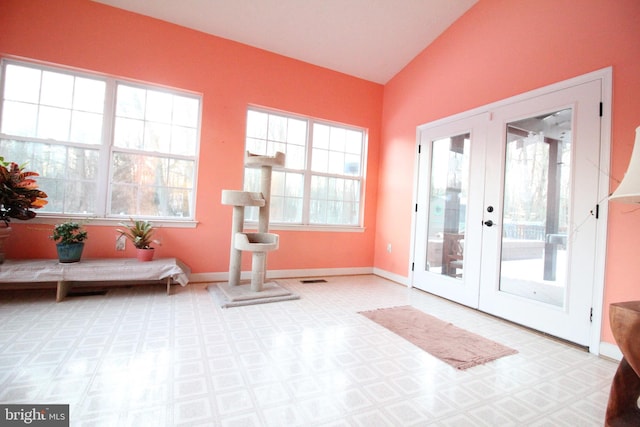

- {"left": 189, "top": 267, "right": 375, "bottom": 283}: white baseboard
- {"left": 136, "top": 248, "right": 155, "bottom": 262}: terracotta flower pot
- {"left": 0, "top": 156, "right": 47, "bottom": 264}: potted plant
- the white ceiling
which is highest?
the white ceiling

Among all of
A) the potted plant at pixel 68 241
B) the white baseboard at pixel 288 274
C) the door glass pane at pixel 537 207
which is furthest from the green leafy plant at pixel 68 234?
the door glass pane at pixel 537 207

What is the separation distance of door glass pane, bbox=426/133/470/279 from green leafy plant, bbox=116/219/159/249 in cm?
339

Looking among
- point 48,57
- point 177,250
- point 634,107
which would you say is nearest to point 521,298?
point 634,107

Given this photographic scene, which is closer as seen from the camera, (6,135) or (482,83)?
(6,135)

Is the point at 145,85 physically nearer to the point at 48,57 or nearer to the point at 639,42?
the point at 48,57

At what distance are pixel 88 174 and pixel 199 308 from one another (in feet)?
6.65

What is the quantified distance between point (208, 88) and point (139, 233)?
6.36ft

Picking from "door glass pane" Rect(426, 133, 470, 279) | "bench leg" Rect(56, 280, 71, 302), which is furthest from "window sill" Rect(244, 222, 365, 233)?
"bench leg" Rect(56, 280, 71, 302)

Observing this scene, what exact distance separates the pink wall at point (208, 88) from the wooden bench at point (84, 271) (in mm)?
375

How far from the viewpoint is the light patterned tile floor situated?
1394 millimetres

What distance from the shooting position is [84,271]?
2773 mm

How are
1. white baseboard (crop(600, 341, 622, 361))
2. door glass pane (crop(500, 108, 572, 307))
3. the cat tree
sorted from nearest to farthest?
white baseboard (crop(600, 341, 622, 361)) < door glass pane (crop(500, 108, 572, 307)) < the cat tree

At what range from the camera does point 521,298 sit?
8.85ft

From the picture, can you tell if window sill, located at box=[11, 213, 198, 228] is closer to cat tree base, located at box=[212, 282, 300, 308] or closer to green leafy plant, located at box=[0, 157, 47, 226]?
green leafy plant, located at box=[0, 157, 47, 226]
